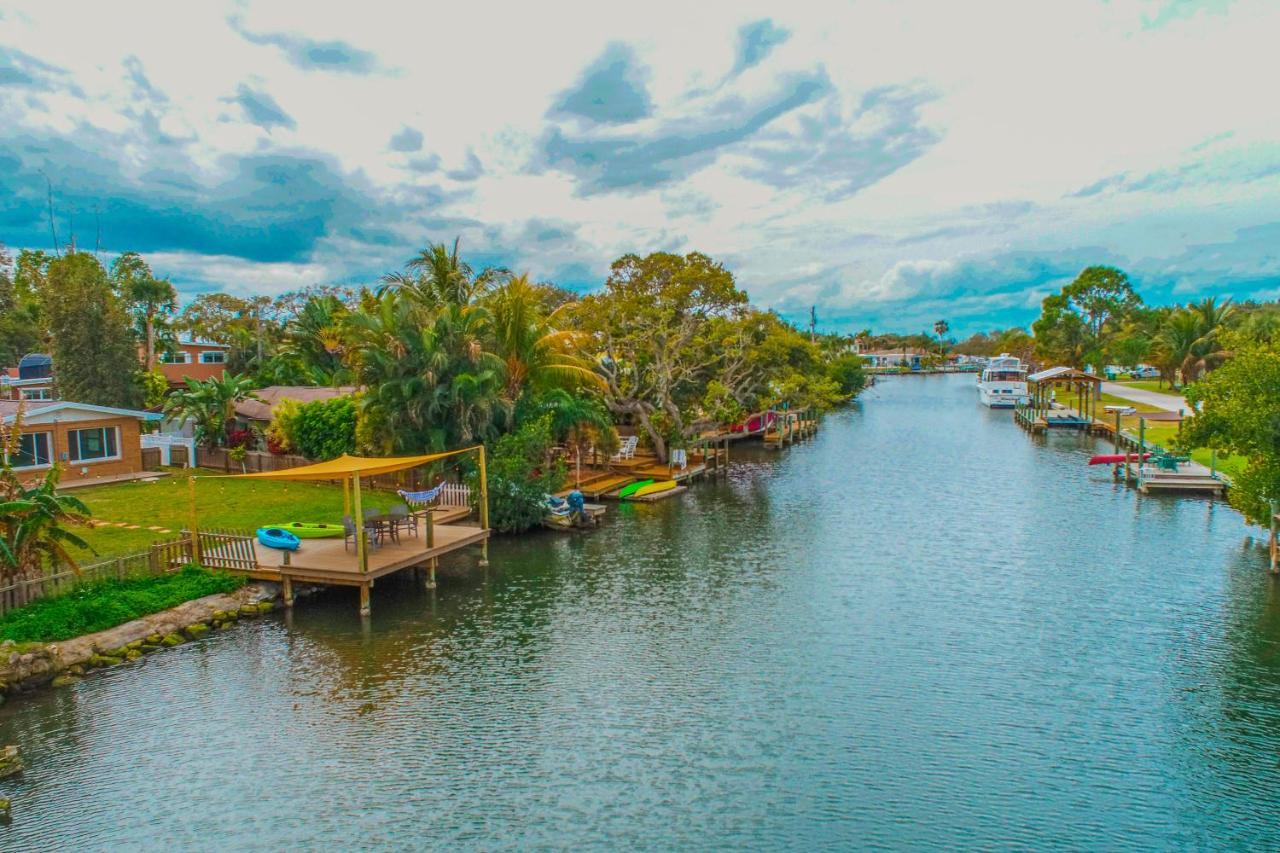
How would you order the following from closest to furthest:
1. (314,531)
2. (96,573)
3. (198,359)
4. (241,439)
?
1. (96,573)
2. (314,531)
3. (241,439)
4. (198,359)

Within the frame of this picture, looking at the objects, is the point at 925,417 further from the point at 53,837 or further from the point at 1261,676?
the point at 53,837

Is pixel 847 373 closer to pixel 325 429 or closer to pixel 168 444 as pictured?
pixel 325 429

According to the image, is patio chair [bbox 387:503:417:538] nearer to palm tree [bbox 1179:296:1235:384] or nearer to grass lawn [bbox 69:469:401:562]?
grass lawn [bbox 69:469:401:562]

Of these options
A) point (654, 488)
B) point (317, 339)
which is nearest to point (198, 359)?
point (317, 339)

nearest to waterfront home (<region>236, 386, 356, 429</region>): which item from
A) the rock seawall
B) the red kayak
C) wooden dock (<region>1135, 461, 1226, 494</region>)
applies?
the rock seawall

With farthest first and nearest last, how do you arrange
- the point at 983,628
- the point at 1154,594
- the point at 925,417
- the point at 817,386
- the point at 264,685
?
the point at 925,417
the point at 817,386
the point at 1154,594
the point at 983,628
the point at 264,685

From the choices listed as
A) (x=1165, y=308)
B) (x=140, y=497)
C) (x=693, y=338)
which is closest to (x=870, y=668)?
(x=140, y=497)
